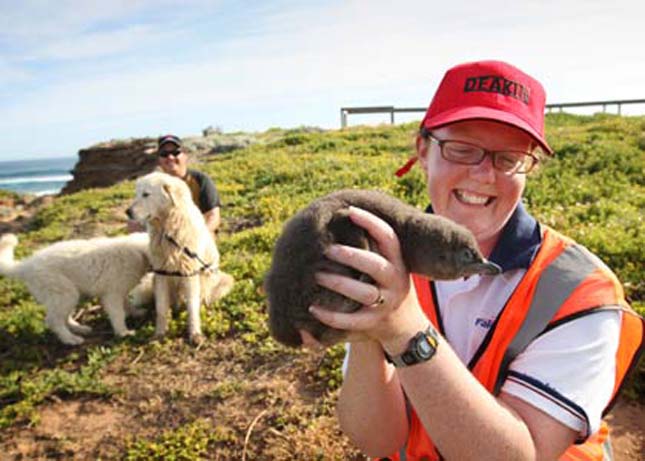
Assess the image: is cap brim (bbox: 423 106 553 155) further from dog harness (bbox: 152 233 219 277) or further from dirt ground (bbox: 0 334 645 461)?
dog harness (bbox: 152 233 219 277)

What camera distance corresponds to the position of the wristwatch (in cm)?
201

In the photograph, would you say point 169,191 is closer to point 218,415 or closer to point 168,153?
point 168,153

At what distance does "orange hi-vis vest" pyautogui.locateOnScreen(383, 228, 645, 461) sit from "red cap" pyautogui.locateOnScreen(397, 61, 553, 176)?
656mm

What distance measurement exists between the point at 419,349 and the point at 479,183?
1.03m

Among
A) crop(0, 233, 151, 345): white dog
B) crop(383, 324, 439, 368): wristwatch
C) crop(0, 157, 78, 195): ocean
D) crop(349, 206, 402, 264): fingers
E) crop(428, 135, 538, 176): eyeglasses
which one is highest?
crop(428, 135, 538, 176): eyeglasses

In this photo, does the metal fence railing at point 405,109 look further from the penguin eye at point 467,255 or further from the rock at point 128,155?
the penguin eye at point 467,255

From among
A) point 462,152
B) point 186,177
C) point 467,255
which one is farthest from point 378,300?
point 186,177

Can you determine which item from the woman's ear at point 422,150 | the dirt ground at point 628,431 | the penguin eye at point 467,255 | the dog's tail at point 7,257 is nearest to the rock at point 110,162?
the dog's tail at point 7,257

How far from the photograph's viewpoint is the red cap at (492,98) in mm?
→ 2576

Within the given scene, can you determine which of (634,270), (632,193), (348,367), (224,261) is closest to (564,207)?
(632,193)

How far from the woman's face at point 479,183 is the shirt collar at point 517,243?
76mm

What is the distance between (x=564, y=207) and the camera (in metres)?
9.62

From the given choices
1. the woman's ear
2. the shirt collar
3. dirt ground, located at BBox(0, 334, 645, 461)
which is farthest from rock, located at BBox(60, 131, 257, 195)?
the shirt collar

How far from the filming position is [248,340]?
632cm
